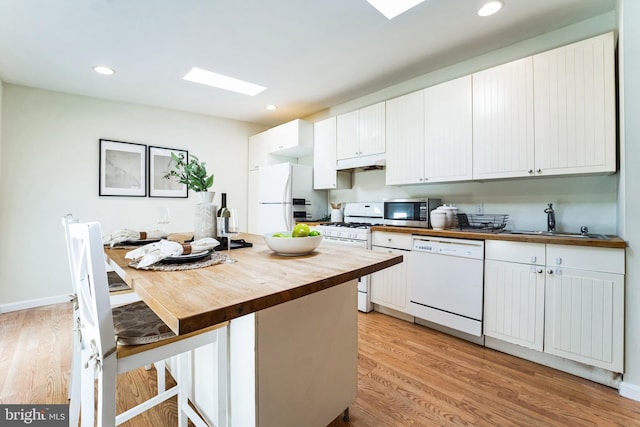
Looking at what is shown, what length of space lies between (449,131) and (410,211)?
0.84 m

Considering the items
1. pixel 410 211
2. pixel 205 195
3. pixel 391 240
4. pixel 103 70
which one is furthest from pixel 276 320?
pixel 103 70

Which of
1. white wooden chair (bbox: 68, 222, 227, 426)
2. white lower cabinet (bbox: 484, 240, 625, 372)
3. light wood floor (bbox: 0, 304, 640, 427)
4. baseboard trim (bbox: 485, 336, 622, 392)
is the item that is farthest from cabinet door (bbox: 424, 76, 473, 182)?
white wooden chair (bbox: 68, 222, 227, 426)

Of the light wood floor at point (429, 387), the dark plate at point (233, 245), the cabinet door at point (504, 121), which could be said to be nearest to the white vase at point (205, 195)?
the dark plate at point (233, 245)

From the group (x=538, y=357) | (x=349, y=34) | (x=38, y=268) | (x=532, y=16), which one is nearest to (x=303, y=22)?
(x=349, y=34)

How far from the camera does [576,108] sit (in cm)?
195

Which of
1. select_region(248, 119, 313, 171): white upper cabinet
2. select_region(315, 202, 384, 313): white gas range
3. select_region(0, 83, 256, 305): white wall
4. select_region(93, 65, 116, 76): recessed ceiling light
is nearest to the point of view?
select_region(93, 65, 116, 76): recessed ceiling light

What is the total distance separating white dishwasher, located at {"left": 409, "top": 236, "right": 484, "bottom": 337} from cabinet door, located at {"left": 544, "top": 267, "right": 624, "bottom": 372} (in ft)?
1.46

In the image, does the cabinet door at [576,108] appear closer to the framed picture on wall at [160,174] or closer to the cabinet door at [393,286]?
the cabinet door at [393,286]

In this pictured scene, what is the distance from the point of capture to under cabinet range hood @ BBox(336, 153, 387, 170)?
317 cm

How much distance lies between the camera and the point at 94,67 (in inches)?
109

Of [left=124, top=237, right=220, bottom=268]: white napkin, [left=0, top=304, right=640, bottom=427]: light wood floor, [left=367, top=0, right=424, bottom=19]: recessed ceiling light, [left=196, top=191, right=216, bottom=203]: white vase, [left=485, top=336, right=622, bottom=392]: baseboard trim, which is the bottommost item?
[left=0, top=304, right=640, bottom=427]: light wood floor

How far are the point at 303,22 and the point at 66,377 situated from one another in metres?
3.03

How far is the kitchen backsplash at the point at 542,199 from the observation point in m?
2.07

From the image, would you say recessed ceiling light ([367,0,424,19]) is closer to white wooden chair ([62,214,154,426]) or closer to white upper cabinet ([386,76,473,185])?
white upper cabinet ([386,76,473,185])
